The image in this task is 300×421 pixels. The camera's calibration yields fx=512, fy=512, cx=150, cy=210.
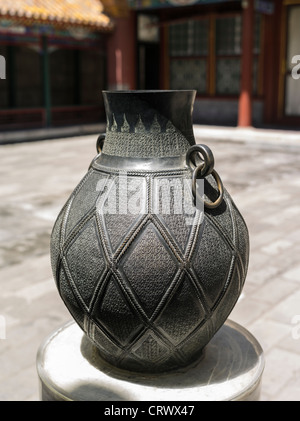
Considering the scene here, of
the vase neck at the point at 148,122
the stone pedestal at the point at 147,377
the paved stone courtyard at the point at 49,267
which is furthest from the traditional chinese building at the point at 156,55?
the stone pedestal at the point at 147,377

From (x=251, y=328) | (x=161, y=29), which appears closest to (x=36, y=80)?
(x=161, y=29)

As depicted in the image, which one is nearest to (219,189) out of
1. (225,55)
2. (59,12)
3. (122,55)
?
(59,12)

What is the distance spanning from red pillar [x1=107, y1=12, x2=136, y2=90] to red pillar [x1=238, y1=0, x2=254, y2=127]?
3.55 m

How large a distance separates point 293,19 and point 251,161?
623cm

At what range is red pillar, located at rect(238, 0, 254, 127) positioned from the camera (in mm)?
13070

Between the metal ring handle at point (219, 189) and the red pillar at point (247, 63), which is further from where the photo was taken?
the red pillar at point (247, 63)

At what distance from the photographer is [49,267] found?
4508 millimetres

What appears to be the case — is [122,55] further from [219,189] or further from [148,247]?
[148,247]

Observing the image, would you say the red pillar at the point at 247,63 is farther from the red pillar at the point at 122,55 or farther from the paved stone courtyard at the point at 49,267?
the paved stone courtyard at the point at 49,267

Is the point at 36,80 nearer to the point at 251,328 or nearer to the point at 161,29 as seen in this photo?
the point at 161,29

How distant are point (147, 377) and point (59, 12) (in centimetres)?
1275

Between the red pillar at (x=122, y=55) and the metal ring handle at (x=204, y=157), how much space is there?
13531 mm

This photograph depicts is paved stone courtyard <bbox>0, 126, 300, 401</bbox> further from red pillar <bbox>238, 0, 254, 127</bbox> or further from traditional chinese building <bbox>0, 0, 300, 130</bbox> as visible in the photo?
traditional chinese building <bbox>0, 0, 300, 130</bbox>

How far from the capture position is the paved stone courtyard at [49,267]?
3055 mm
